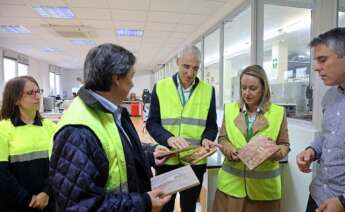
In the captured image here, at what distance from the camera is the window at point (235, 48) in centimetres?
494

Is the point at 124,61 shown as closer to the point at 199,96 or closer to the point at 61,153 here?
the point at 61,153

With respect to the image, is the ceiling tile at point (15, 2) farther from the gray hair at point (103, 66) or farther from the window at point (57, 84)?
the window at point (57, 84)

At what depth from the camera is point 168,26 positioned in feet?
18.6

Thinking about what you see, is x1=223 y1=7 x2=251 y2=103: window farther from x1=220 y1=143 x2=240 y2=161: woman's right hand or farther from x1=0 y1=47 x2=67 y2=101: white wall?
x1=0 y1=47 x2=67 y2=101: white wall

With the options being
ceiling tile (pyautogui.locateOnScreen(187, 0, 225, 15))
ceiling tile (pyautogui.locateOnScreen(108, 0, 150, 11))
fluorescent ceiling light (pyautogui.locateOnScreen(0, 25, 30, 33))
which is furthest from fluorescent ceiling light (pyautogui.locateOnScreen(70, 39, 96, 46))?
ceiling tile (pyautogui.locateOnScreen(187, 0, 225, 15))

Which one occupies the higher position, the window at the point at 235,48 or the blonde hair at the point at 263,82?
the window at the point at 235,48

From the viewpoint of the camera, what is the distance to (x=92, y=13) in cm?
474

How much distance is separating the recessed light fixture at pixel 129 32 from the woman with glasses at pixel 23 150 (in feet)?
15.6

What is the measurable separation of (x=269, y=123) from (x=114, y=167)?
1085mm

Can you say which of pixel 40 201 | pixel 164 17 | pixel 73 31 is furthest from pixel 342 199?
pixel 73 31

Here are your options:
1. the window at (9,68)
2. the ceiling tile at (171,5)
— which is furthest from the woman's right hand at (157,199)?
the window at (9,68)

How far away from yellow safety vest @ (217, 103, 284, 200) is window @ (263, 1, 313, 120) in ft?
2.00

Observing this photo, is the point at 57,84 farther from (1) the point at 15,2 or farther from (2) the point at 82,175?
(2) the point at 82,175

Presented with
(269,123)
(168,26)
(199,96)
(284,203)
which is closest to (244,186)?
(269,123)
